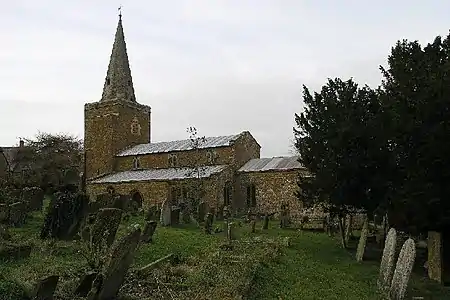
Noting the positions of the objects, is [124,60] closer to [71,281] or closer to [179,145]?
[179,145]

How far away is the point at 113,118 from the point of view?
147 feet

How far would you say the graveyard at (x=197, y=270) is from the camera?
301 inches

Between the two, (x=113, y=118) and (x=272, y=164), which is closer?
(x=272, y=164)

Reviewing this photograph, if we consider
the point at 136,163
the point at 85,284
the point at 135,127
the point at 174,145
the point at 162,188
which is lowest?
the point at 85,284

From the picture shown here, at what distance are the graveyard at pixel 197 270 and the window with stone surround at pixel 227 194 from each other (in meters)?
18.4

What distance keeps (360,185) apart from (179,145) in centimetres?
2611

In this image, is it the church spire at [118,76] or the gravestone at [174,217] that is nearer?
the gravestone at [174,217]

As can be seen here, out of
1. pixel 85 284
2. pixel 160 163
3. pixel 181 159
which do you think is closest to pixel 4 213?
pixel 85 284

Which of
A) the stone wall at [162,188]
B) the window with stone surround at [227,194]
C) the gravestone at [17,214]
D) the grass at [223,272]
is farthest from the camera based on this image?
the window with stone surround at [227,194]

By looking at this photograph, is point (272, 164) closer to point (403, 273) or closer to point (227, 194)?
point (227, 194)

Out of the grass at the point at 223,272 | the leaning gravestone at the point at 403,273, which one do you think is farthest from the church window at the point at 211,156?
the leaning gravestone at the point at 403,273

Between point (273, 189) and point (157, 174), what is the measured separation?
9.52 m

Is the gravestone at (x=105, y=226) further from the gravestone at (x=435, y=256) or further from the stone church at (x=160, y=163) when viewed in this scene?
the stone church at (x=160, y=163)

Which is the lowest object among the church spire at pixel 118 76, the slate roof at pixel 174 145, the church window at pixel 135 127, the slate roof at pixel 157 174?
the slate roof at pixel 157 174
